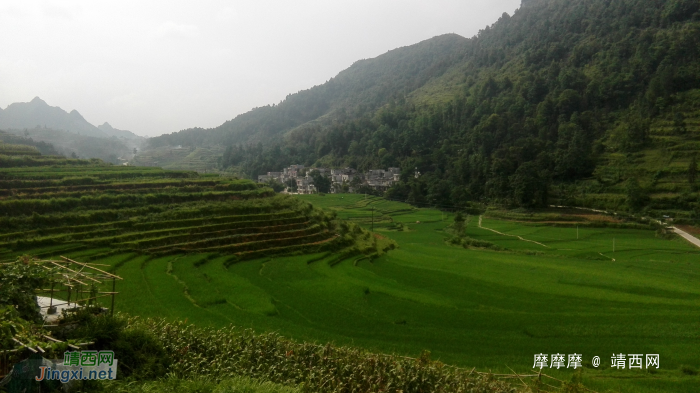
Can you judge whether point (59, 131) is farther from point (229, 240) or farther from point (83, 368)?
point (83, 368)

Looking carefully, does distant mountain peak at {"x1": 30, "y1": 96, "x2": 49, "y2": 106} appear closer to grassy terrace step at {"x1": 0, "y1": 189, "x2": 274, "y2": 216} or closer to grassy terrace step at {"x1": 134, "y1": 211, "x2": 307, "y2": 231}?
grassy terrace step at {"x1": 0, "y1": 189, "x2": 274, "y2": 216}

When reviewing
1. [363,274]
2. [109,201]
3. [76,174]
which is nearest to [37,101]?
[76,174]

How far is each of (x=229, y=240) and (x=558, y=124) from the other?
52.1m

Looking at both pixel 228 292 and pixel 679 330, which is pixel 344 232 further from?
pixel 679 330

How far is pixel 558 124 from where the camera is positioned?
5700cm

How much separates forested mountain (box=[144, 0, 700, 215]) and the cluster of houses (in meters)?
3.32

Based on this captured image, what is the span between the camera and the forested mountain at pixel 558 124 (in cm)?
4300

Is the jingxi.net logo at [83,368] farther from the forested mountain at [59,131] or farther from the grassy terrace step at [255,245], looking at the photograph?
the forested mountain at [59,131]

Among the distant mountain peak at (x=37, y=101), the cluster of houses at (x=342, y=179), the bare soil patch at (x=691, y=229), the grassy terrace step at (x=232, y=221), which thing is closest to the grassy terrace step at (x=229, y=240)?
the grassy terrace step at (x=232, y=221)

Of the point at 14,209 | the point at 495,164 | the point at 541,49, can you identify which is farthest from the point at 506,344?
the point at 541,49

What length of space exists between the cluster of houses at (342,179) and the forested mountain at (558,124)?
10.9 ft

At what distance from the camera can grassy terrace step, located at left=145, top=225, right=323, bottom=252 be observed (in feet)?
67.0

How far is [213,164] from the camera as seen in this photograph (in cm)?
8794

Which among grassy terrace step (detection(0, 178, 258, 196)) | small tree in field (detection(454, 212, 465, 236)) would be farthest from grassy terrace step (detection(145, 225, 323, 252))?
small tree in field (detection(454, 212, 465, 236))
